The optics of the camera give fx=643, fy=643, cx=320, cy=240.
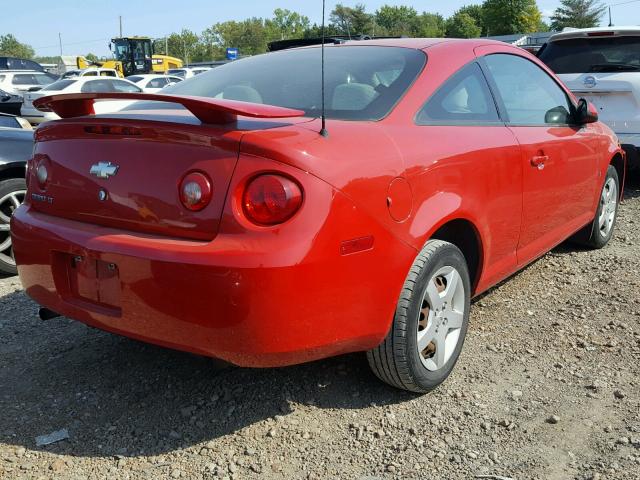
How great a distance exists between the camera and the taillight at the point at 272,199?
7.09 feet

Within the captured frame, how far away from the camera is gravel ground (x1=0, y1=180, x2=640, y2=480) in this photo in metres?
2.37

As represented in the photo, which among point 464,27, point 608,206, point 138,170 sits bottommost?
point 608,206

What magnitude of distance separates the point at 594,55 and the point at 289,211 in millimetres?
5782

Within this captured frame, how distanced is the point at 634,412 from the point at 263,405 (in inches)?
61.3

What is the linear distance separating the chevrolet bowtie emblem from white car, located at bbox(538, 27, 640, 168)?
5590 millimetres

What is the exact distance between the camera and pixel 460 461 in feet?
7.81

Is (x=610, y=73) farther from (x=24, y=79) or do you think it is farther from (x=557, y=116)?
(x=24, y=79)

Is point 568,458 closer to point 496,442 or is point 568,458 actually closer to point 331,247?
point 496,442

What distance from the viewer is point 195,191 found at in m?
2.23

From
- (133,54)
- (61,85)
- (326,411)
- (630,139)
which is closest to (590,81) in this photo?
(630,139)

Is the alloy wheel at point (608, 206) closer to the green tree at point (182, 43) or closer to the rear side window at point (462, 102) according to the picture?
the rear side window at point (462, 102)

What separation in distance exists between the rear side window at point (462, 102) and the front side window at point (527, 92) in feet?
0.57

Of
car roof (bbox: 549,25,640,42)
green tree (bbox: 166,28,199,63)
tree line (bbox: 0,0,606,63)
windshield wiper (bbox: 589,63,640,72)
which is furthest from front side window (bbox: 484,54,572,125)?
green tree (bbox: 166,28,199,63)

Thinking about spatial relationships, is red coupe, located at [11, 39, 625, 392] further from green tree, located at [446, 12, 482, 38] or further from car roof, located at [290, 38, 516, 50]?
green tree, located at [446, 12, 482, 38]
